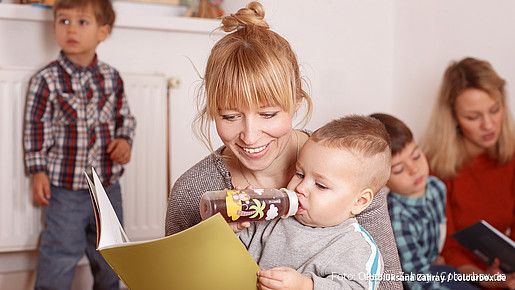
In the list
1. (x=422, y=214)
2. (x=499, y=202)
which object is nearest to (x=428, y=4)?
(x=499, y=202)

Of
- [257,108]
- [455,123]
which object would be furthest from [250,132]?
[455,123]

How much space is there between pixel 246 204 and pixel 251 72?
0.25 metres

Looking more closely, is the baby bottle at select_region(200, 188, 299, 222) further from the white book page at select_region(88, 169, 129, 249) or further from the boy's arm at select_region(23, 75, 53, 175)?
the boy's arm at select_region(23, 75, 53, 175)

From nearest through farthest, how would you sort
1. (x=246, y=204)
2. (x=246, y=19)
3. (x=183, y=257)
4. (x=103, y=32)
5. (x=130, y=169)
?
1. (x=183, y=257)
2. (x=246, y=204)
3. (x=246, y=19)
4. (x=103, y=32)
5. (x=130, y=169)

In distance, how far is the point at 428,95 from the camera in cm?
277

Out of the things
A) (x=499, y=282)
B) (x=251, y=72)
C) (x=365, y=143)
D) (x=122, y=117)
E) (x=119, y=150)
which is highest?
(x=251, y=72)

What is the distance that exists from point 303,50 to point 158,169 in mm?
768

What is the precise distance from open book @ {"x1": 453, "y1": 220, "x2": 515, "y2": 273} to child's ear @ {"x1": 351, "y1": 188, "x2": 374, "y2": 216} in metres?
0.81

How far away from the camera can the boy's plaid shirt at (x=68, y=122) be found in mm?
2262

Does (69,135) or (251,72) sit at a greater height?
(251,72)

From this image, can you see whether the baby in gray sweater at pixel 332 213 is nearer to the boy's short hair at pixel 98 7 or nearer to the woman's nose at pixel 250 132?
the woman's nose at pixel 250 132

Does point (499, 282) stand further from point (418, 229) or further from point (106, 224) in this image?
point (106, 224)

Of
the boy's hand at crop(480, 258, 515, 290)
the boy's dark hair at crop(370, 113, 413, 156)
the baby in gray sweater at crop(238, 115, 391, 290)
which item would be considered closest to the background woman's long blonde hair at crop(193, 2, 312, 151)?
the baby in gray sweater at crop(238, 115, 391, 290)

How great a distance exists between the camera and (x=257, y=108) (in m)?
1.20
